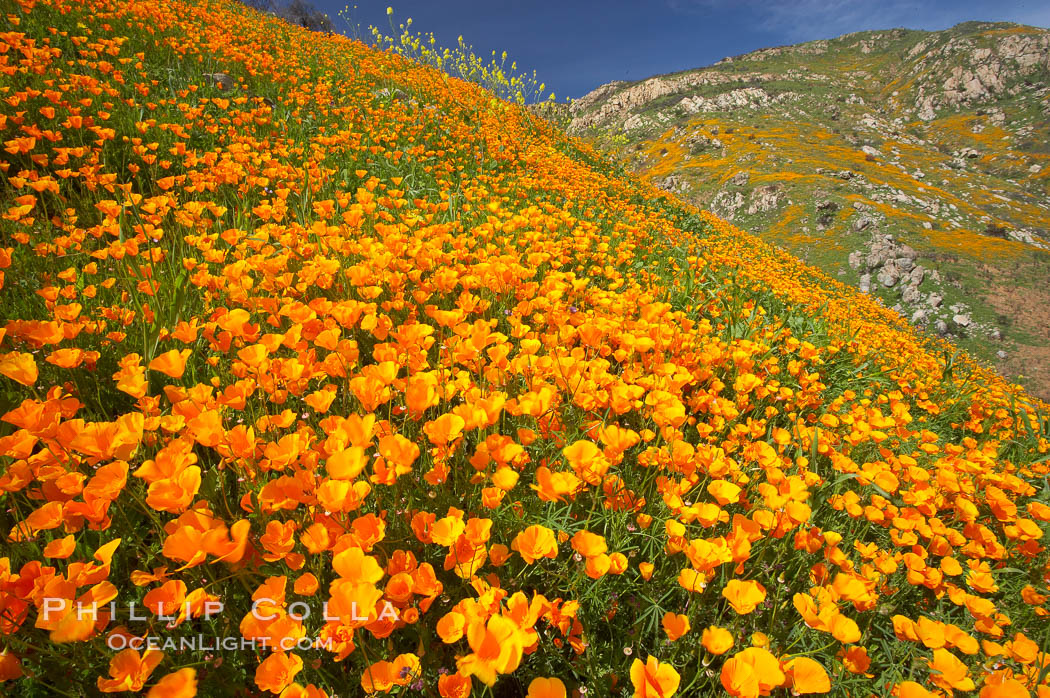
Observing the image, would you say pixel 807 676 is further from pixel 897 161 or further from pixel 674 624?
pixel 897 161

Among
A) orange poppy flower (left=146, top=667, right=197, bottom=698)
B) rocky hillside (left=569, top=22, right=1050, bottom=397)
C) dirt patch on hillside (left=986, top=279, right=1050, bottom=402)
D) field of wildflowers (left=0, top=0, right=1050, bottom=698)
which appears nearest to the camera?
orange poppy flower (left=146, top=667, right=197, bottom=698)

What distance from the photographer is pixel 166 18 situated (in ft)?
20.6

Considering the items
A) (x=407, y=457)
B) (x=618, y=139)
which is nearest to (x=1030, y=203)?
(x=618, y=139)

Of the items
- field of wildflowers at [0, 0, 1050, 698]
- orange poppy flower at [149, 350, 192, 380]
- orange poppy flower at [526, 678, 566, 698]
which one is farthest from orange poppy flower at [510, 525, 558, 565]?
orange poppy flower at [149, 350, 192, 380]

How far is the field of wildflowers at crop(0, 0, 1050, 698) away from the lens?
1.07m

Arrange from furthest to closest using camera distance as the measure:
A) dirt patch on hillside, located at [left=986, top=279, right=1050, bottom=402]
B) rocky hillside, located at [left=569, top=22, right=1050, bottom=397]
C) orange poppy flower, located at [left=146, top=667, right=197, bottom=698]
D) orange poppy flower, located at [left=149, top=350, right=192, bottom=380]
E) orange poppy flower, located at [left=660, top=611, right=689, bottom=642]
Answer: rocky hillside, located at [left=569, top=22, right=1050, bottom=397]
dirt patch on hillside, located at [left=986, top=279, right=1050, bottom=402]
orange poppy flower, located at [left=149, top=350, right=192, bottom=380]
orange poppy flower, located at [left=660, top=611, right=689, bottom=642]
orange poppy flower, located at [left=146, top=667, right=197, bottom=698]

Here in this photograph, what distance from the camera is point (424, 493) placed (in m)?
1.61

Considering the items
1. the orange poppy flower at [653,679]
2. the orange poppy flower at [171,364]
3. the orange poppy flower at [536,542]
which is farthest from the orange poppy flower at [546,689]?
the orange poppy flower at [171,364]

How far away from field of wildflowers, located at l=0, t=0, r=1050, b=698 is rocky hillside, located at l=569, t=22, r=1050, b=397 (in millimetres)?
12147

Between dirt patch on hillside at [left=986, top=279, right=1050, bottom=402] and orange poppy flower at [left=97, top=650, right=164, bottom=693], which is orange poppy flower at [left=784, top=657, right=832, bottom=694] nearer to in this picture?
orange poppy flower at [left=97, top=650, right=164, bottom=693]

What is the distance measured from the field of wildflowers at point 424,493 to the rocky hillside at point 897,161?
12.1 meters

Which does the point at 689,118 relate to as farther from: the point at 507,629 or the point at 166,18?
the point at 507,629

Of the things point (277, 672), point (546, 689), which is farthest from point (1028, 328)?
point (277, 672)

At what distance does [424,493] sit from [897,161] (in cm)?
4632
